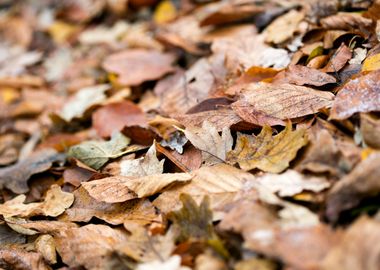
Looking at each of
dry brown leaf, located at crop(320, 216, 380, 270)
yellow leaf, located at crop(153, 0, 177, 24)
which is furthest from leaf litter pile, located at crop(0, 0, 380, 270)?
yellow leaf, located at crop(153, 0, 177, 24)

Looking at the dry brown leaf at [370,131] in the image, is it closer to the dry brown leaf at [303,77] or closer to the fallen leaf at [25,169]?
the dry brown leaf at [303,77]

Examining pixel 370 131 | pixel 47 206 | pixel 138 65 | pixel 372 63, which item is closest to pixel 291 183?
pixel 370 131

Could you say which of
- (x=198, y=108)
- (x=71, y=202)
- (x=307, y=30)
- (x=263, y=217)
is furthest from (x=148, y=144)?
(x=307, y=30)

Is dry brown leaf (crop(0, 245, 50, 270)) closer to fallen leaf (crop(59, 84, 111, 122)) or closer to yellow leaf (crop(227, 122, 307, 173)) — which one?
yellow leaf (crop(227, 122, 307, 173))

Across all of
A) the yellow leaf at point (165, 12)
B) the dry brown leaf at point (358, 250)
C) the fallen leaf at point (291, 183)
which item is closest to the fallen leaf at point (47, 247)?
the fallen leaf at point (291, 183)

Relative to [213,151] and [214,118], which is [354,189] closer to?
[213,151]

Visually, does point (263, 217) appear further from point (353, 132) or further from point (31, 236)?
point (31, 236)
